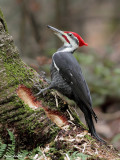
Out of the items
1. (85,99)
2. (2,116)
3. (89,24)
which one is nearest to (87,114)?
(85,99)

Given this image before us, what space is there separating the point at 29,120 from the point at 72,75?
1102mm

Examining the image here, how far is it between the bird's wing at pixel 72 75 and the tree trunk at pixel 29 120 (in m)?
0.51

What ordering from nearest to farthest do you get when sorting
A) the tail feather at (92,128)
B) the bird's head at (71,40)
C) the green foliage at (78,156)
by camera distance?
the green foliage at (78,156), the tail feather at (92,128), the bird's head at (71,40)

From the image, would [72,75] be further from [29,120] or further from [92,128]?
[29,120]

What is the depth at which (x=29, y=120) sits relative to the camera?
→ 267 centimetres

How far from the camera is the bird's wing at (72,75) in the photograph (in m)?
3.40

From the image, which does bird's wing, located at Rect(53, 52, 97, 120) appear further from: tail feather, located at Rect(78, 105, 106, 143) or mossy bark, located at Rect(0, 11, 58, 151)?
mossy bark, located at Rect(0, 11, 58, 151)

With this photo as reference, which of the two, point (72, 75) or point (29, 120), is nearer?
point (29, 120)

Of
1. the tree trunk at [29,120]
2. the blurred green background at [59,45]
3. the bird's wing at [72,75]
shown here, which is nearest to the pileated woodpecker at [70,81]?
the bird's wing at [72,75]

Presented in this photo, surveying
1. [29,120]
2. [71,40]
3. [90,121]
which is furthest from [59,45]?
[29,120]

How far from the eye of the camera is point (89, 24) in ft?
62.7

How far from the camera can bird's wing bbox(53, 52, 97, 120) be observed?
340 cm

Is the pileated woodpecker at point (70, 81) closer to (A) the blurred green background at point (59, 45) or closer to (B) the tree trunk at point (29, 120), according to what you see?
(B) the tree trunk at point (29, 120)

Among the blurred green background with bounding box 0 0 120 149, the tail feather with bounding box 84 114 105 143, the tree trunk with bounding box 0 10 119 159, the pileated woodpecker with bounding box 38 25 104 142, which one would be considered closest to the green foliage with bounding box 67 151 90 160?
the tree trunk with bounding box 0 10 119 159
